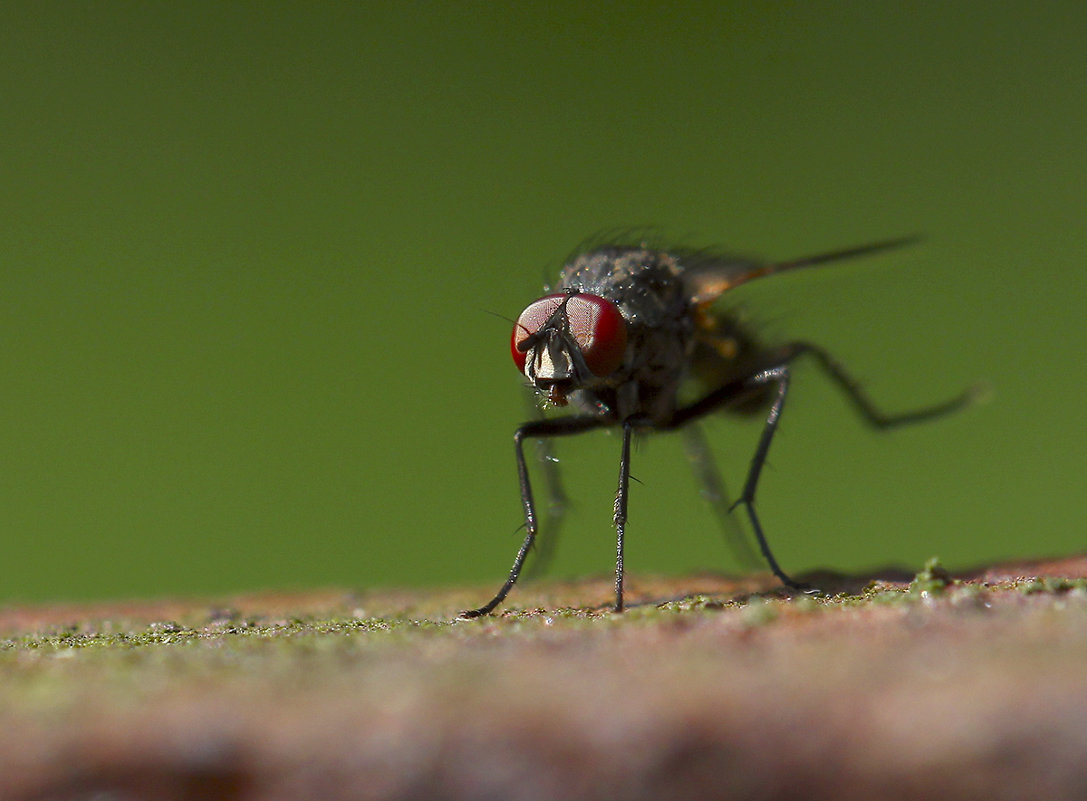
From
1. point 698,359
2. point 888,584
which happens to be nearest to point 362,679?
point 888,584

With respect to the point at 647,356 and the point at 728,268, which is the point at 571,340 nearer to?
the point at 647,356

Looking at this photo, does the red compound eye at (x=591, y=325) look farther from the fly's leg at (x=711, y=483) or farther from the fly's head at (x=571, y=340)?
the fly's leg at (x=711, y=483)

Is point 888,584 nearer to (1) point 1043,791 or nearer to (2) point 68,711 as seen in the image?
(1) point 1043,791

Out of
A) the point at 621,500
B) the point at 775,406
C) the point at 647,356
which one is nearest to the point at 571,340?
the point at 647,356

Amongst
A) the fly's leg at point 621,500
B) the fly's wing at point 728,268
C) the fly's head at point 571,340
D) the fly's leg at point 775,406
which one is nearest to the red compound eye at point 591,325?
the fly's head at point 571,340

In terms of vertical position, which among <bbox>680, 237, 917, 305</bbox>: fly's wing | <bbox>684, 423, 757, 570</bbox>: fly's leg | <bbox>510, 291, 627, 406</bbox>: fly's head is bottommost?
<bbox>684, 423, 757, 570</bbox>: fly's leg

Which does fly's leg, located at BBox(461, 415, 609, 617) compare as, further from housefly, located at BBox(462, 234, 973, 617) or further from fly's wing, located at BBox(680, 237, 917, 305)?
fly's wing, located at BBox(680, 237, 917, 305)

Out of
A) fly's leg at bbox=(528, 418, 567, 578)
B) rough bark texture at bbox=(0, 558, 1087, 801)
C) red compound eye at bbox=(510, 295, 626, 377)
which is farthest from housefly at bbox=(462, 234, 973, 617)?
rough bark texture at bbox=(0, 558, 1087, 801)
